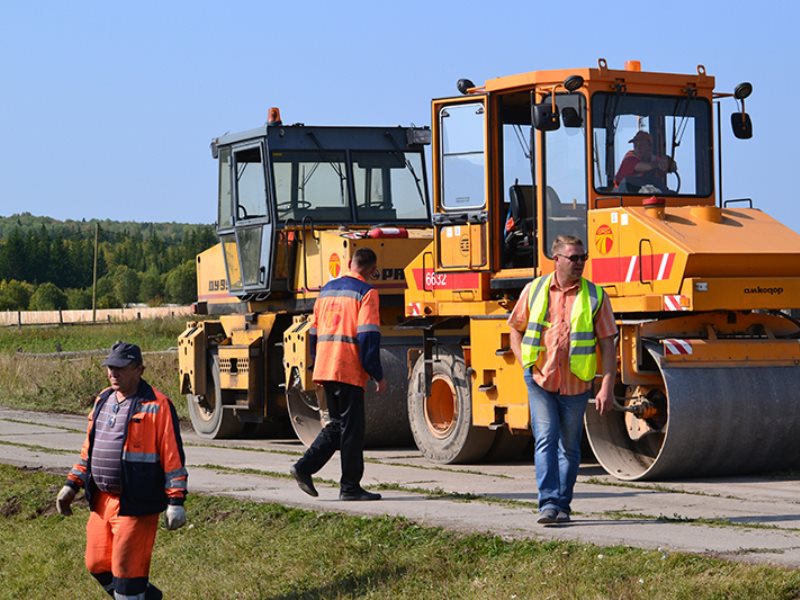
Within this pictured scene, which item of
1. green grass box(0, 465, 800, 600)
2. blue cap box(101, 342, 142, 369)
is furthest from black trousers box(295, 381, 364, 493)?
blue cap box(101, 342, 142, 369)

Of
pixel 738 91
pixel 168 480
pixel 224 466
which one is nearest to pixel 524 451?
pixel 224 466

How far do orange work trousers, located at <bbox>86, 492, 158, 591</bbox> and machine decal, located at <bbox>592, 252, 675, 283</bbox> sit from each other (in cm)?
557

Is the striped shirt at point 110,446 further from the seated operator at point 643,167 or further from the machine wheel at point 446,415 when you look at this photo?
the machine wheel at point 446,415

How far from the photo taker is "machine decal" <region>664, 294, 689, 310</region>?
12648 millimetres

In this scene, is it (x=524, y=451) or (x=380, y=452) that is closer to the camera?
(x=524, y=451)

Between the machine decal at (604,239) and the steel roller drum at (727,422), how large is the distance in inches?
46.5

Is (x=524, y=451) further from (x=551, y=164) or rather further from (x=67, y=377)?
(x=67, y=377)

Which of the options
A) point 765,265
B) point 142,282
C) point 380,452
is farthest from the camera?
point 142,282

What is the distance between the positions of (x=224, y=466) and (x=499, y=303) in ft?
10.1

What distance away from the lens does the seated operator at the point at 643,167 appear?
45.4 ft

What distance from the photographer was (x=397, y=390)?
56.8 feet

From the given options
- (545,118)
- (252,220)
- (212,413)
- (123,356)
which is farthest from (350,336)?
(212,413)

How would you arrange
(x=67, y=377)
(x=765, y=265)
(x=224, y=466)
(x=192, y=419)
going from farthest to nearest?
1. (x=67, y=377)
2. (x=192, y=419)
3. (x=224, y=466)
4. (x=765, y=265)

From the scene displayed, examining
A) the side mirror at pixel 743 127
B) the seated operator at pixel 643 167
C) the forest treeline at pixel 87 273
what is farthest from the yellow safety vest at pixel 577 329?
the forest treeline at pixel 87 273
